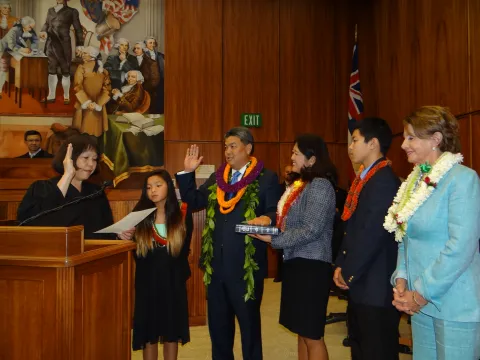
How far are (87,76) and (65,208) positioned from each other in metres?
4.93

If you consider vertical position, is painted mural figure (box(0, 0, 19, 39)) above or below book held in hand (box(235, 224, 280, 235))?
above

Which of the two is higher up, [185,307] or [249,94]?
[249,94]

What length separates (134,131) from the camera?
6969 mm

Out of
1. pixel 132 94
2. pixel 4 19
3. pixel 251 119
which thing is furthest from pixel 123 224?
pixel 4 19

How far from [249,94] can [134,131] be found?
73.9 inches

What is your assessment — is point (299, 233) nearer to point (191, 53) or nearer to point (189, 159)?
point (189, 159)

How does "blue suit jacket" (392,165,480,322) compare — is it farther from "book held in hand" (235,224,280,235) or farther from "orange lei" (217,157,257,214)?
"orange lei" (217,157,257,214)

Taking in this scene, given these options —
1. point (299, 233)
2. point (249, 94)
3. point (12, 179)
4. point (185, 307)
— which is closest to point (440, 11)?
point (249, 94)

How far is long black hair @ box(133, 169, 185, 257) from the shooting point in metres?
2.80

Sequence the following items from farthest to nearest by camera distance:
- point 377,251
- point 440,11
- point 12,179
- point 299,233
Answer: point 12,179
point 440,11
point 299,233
point 377,251

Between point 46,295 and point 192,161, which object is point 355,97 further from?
point 46,295

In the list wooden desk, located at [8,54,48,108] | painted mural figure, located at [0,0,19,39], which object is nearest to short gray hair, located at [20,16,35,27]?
painted mural figure, located at [0,0,19,39]

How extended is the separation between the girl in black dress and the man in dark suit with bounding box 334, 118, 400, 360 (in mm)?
1060

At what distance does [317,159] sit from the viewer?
256 cm
